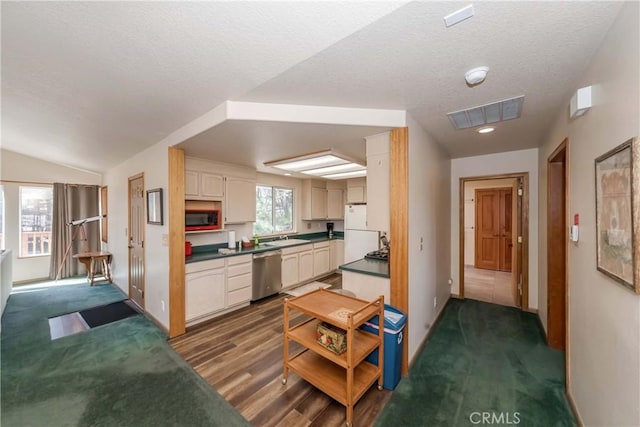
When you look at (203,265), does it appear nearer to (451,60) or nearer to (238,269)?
(238,269)

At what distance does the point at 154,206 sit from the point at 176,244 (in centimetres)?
72

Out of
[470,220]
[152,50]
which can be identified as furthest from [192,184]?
[470,220]

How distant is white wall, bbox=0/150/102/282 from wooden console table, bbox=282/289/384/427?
6.59 metres

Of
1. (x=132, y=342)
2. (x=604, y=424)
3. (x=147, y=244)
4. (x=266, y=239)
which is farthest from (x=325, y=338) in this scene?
(x=266, y=239)

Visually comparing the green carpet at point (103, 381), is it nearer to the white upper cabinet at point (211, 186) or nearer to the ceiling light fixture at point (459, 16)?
the white upper cabinet at point (211, 186)

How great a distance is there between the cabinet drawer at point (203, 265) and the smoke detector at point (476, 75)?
3.38 meters

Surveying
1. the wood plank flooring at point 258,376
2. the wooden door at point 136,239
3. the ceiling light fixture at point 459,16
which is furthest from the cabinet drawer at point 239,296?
the ceiling light fixture at point 459,16

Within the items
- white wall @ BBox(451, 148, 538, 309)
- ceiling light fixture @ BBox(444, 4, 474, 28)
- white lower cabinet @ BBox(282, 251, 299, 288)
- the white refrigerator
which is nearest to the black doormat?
white lower cabinet @ BBox(282, 251, 299, 288)

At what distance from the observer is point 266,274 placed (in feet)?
13.4

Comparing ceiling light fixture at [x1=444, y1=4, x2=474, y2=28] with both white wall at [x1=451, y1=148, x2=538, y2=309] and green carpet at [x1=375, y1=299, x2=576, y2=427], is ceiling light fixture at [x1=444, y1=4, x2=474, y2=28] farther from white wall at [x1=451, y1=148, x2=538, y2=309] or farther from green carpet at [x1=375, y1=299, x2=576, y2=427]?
white wall at [x1=451, y1=148, x2=538, y2=309]

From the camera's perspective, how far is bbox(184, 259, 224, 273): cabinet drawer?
3107 millimetres

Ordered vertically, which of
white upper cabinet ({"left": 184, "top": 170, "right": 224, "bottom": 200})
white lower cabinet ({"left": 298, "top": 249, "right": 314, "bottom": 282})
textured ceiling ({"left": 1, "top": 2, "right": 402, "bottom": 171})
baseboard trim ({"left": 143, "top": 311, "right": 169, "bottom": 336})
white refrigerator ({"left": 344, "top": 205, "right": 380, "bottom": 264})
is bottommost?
baseboard trim ({"left": 143, "top": 311, "right": 169, "bottom": 336})

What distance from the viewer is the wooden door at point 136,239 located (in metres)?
3.72

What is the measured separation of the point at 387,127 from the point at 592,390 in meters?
2.27
